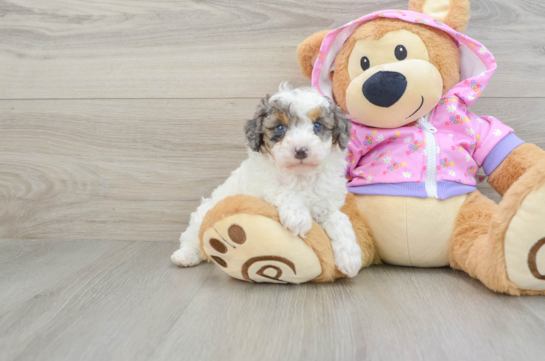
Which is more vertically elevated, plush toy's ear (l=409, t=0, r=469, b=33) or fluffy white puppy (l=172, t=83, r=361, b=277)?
plush toy's ear (l=409, t=0, r=469, b=33)

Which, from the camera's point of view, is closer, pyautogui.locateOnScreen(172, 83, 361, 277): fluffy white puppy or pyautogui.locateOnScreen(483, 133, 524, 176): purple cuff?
pyautogui.locateOnScreen(172, 83, 361, 277): fluffy white puppy

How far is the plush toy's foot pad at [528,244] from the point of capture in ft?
2.96

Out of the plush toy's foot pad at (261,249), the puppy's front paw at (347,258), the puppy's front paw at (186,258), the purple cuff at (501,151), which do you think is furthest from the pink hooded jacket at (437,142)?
the puppy's front paw at (186,258)

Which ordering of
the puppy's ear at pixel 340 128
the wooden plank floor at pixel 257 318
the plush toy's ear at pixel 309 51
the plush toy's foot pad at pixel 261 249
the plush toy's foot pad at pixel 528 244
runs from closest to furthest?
the wooden plank floor at pixel 257 318 → the plush toy's foot pad at pixel 528 244 → the plush toy's foot pad at pixel 261 249 → the puppy's ear at pixel 340 128 → the plush toy's ear at pixel 309 51

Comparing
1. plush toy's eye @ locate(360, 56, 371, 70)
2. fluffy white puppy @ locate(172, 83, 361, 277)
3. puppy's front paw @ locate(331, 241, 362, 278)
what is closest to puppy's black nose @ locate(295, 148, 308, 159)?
fluffy white puppy @ locate(172, 83, 361, 277)

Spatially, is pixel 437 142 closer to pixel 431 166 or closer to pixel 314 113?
pixel 431 166

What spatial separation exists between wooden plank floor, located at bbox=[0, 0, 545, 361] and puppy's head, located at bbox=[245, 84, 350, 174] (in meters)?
0.35

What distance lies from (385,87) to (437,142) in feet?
0.82

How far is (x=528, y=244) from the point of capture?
92 cm

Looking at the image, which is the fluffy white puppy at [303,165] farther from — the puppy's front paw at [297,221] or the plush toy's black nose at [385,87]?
the plush toy's black nose at [385,87]

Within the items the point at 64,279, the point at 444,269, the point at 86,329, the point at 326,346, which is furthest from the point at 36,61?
the point at 444,269

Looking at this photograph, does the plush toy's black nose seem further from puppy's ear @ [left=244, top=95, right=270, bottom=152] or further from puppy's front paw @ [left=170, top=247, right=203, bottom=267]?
puppy's front paw @ [left=170, top=247, right=203, bottom=267]

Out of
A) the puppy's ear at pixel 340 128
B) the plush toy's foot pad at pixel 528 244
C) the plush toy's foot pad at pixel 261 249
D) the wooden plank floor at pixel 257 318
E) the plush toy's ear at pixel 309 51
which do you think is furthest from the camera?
the plush toy's ear at pixel 309 51

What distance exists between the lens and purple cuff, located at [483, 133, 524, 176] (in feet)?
3.90
